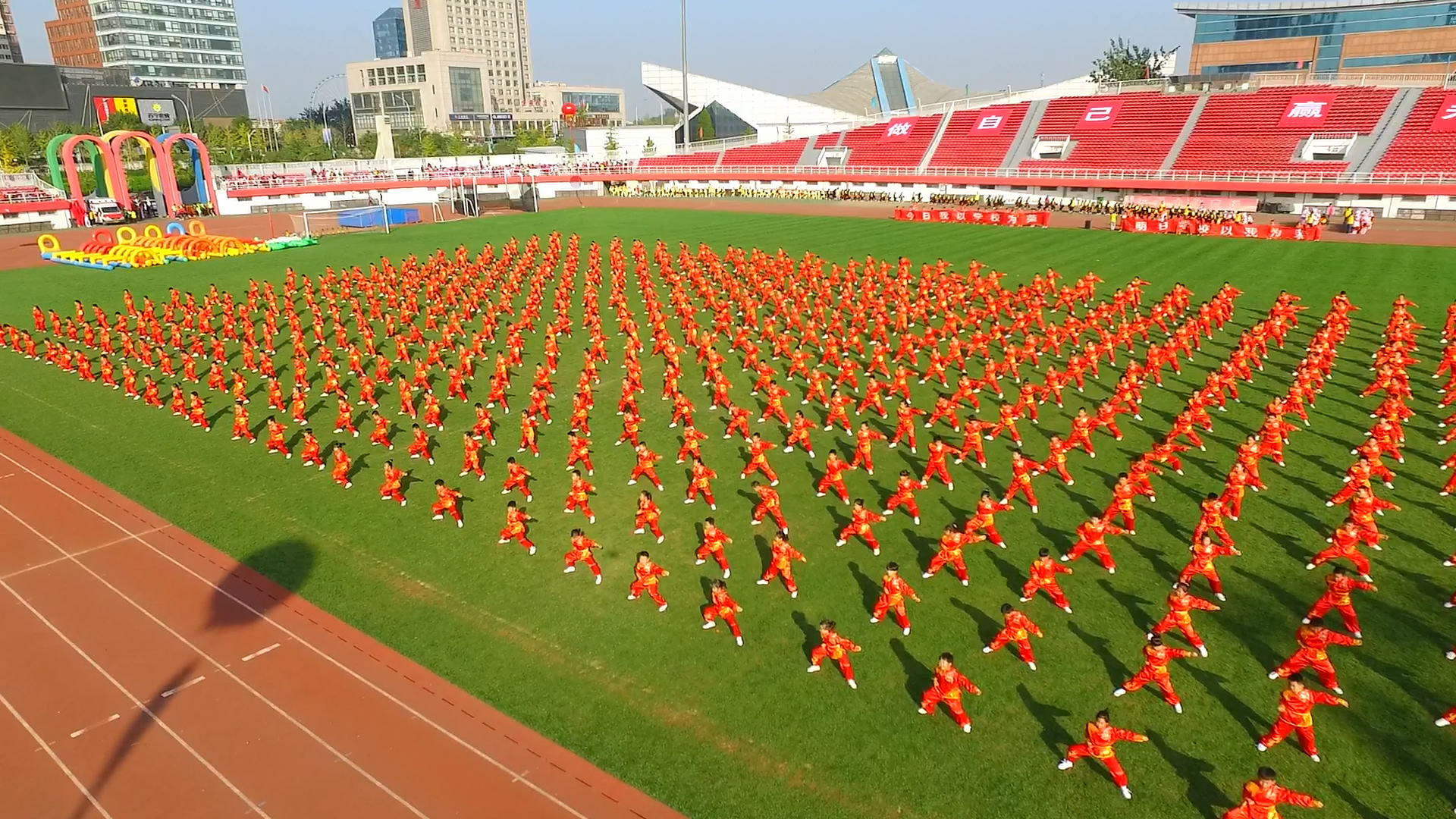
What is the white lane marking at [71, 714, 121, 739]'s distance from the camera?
30.6 ft

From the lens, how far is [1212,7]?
79812 millimetres

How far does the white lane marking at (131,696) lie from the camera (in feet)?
28.0

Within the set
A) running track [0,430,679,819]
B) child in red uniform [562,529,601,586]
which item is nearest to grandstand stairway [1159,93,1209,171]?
child in red uniform [562,529,601,586]

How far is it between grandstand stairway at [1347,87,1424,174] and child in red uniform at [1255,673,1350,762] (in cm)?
5568

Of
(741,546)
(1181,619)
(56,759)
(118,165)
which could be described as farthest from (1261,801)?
(118,165)

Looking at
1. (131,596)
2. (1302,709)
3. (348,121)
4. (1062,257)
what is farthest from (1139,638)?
(348,121)

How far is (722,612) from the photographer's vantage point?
10461mm

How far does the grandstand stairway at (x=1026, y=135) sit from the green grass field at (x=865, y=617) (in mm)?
49286

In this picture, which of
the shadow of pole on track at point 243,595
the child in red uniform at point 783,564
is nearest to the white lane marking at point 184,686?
the shadow of pole on track at point 243,595

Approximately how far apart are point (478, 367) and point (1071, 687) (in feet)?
59.0

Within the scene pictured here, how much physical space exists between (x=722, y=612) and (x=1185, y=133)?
63345mm

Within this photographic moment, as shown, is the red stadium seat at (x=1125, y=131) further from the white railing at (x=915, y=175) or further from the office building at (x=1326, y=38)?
the office building at (x=1326, y=38)

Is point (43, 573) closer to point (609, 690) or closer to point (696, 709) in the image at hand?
point (609, 690)

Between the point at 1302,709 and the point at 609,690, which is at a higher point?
the point at 1302,709
